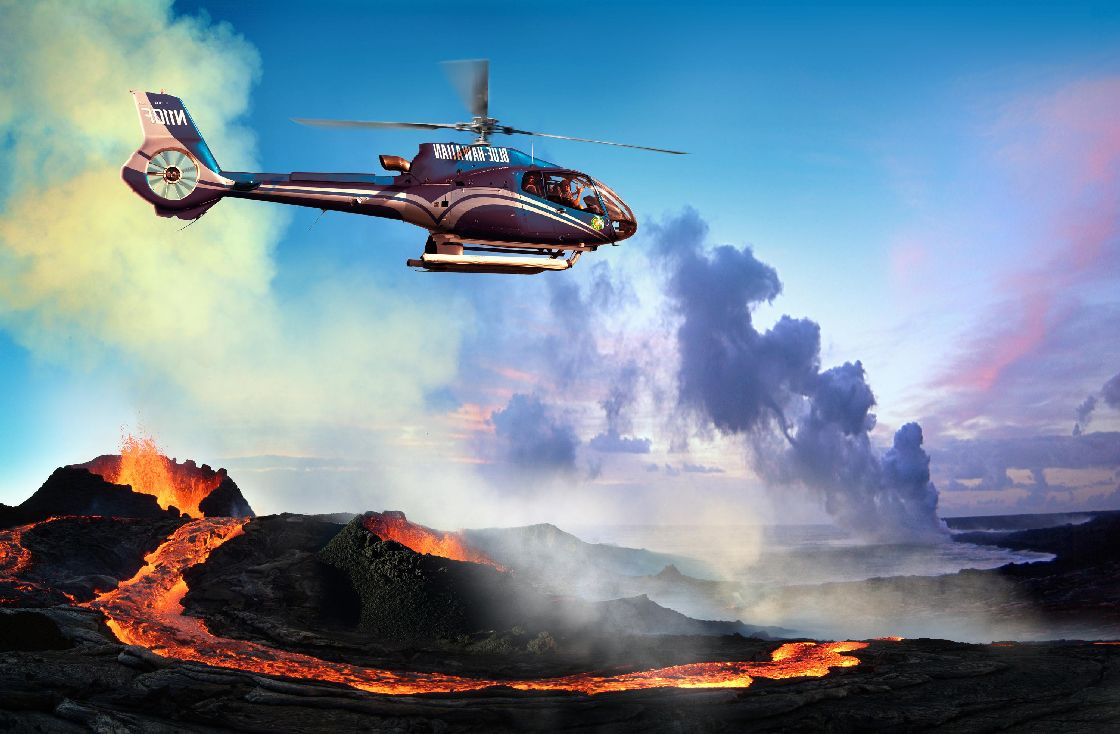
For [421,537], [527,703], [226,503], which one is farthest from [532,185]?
[226,503]

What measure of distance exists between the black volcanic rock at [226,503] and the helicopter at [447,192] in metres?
41.5

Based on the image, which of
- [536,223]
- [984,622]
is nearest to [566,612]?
[536,223]

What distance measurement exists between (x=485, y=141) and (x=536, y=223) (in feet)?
11.5

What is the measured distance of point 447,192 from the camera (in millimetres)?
26844

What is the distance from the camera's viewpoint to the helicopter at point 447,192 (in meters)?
26.1

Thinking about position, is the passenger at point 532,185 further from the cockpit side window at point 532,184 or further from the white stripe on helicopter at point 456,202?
the white stripe on helicopter at point 456,202

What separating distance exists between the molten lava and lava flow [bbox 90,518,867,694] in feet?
93.0

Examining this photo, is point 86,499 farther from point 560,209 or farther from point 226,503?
point 560,209

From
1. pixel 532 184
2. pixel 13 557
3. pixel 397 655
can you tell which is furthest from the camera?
pixel 13 557

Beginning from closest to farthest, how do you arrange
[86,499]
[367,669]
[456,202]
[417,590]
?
1. [456,202]
2. [367,669]
3. [417,590]
4. [86,499]

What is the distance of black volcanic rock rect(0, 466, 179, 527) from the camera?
5616 cm

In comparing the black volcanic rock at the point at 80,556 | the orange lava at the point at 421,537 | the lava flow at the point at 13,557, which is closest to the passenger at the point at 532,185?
the black volcanic rock at the point at 80,556

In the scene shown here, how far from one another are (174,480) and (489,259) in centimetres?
4950

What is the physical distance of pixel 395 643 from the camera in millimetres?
34000
